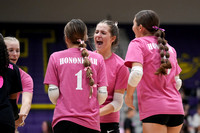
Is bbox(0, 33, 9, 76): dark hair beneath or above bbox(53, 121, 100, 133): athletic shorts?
above

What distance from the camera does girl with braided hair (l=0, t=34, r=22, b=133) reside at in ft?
8.40

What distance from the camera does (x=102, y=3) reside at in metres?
11.0

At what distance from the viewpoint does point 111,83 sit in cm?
362

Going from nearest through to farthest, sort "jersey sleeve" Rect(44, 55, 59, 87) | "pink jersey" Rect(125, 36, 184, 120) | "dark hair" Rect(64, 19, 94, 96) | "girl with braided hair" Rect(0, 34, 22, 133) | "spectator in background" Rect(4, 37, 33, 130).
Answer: "girl with braided hair" Rect(0, 34, 22, 133) → "jersey sleeve" Rect(44, 55, 59, 87) → "dark hair" Rect(64, 19, 94, 96) → "pink jersey" Rect(125, 36, 184, 120) → "spectator in background" Rect(4, 37, 33, 130)

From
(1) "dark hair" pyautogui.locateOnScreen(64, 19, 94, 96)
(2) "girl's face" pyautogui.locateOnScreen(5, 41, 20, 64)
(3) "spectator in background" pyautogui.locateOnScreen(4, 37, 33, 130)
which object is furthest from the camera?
(2) "girl's face" pyautogui.locateOnScreen(5, 41, 20, 64)

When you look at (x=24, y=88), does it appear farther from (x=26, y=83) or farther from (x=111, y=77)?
(x=111, y=77)

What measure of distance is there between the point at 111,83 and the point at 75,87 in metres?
0.81

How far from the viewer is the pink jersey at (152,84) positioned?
313cm

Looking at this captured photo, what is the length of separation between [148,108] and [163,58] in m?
0.48

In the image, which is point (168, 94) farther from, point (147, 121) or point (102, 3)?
point (102, 3)

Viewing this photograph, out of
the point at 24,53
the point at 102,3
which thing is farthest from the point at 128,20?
the point at 24,53

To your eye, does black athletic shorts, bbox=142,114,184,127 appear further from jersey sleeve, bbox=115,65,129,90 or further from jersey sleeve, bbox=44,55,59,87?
jersey sleeve, bbox=44,55,59,87

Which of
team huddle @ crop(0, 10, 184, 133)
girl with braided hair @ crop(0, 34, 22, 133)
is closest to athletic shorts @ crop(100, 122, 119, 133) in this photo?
team huddle @ crop(0, 10, 184, 133)

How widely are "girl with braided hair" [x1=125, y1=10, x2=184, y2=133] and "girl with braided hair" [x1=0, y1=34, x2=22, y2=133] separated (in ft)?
3.32
